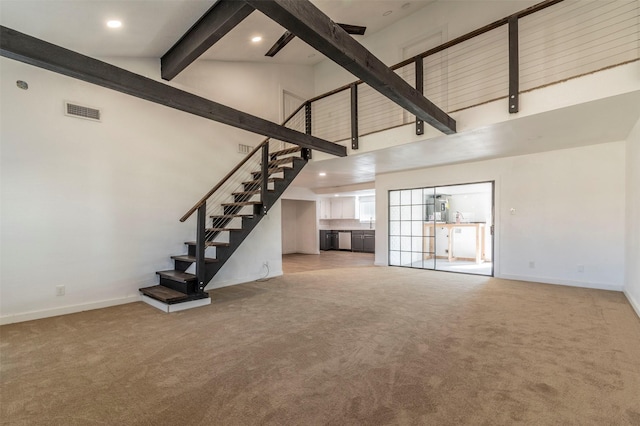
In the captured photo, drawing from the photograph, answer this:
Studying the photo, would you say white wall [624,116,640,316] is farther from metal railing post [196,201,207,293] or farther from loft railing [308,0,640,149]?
metal railing post [196,201,207,293]

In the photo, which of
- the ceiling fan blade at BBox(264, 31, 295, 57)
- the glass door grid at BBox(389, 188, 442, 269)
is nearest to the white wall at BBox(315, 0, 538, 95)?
the ceiling fan blade at BBox(264, 31, 295, 57)

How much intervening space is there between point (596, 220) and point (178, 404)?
21.3 feet

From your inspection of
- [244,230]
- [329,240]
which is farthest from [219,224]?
[329,240]

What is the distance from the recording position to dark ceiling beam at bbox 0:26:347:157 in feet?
6.87

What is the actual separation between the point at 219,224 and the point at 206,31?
9.99 feet

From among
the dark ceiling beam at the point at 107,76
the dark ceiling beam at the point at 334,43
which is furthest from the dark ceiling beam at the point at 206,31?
the dark ceiling beam at the point at 334,43

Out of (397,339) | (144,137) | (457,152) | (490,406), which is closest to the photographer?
(490,406)

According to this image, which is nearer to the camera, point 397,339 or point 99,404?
point 99,404

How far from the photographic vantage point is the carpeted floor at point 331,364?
1772 millimetres

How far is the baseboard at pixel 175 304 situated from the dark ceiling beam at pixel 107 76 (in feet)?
8.16

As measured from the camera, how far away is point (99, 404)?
6.14 ft

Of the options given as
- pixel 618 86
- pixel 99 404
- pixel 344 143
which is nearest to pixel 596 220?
pixel 618 86

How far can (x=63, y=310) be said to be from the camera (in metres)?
3.71

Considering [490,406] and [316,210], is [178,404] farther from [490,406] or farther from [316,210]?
[316,210]
